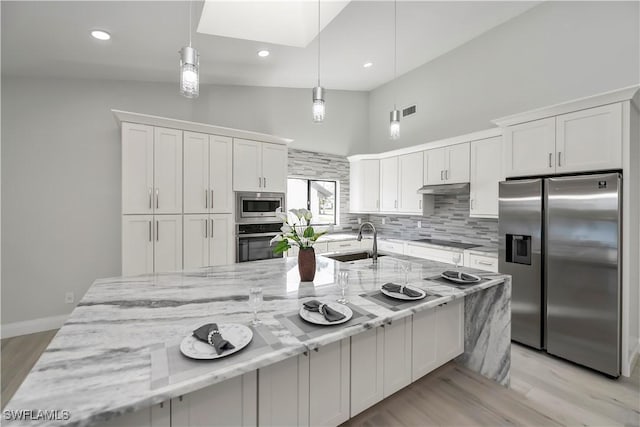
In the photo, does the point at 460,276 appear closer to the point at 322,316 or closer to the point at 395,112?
the point at 322,316

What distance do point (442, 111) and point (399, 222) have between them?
6.44 ft

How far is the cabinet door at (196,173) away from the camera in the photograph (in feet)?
10.8

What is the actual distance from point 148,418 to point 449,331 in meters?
2.03

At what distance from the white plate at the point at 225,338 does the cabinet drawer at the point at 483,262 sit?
3.12 meters

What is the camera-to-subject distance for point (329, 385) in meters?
1.55

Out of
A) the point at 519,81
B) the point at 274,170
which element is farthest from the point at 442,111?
the point at 274,170

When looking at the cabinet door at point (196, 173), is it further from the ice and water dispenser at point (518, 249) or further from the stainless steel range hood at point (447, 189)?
the ice and water dispenser at point (518, 249)

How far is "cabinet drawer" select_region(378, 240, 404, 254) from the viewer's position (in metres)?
4.43

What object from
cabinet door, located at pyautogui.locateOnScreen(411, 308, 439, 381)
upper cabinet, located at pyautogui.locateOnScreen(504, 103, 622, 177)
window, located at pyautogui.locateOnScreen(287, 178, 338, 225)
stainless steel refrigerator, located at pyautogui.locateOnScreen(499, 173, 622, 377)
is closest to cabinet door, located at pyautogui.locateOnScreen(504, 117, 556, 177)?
upper cabinet, located at pyautogui.locateOnScreen(504, 103, 622, 177)

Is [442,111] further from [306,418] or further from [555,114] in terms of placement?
[306,418]

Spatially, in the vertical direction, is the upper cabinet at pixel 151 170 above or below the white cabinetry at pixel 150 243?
above

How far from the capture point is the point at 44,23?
2.23m

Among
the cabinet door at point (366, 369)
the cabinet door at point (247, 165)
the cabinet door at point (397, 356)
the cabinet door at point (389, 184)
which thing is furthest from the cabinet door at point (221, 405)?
the cabinet door at point (389, 184)

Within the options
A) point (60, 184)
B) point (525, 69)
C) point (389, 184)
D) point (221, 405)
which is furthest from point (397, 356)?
point (60, 184)
